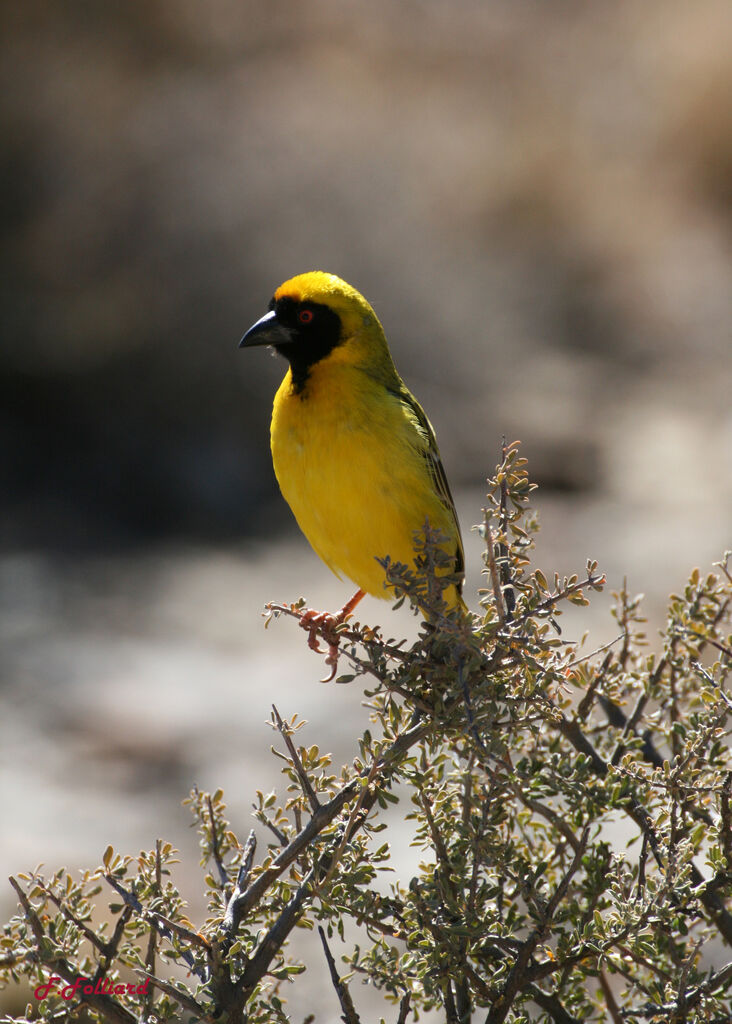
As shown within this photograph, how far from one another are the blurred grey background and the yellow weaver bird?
2.73 meters

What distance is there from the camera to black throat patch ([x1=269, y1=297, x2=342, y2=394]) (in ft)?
8.87

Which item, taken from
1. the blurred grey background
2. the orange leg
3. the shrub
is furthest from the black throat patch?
the blurred grey background

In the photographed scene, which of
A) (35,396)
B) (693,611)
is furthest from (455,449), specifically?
(693,611)

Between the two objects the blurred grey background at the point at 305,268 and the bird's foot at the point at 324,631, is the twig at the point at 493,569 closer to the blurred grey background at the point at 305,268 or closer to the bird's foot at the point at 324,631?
the bird's foot at the point at 324,631

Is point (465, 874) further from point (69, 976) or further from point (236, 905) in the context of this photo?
point (69, 976)

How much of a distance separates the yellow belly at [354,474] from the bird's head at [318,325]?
0.14m

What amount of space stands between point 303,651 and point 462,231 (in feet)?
14.0

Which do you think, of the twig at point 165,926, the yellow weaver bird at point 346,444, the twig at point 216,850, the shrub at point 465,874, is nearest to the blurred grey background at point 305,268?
the yellow weaver bird at point 346,444

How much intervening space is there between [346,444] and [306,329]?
0.45 metres

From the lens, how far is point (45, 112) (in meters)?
8.45

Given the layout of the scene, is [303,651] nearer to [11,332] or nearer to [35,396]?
[35,396]

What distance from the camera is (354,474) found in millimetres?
2422

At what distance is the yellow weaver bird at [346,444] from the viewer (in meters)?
2.43
